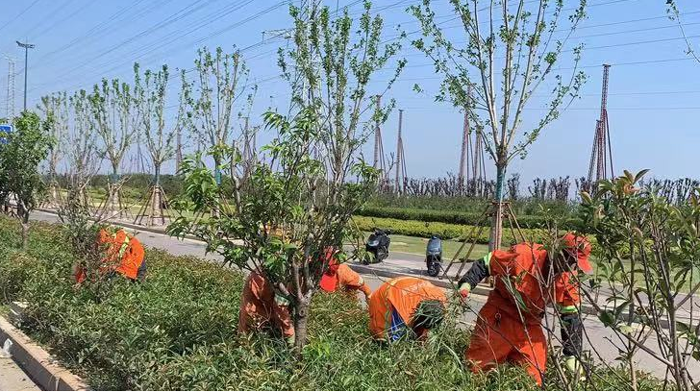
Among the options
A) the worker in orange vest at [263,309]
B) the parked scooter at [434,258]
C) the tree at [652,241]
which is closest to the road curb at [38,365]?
the worker in orange vest at [263,309]

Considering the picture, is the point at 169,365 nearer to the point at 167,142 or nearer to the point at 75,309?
the point at 75,309

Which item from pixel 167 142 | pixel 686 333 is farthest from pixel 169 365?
pixel 167 142

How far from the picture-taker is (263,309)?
465 centimetres

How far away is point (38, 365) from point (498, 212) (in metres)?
7.58

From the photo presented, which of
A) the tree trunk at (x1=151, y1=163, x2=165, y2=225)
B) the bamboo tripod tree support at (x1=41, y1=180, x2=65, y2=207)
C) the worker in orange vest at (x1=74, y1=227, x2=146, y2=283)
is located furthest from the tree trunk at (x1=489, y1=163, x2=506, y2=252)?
the tree trunk at (x1=151, y1=163, x2=165, y2=225)

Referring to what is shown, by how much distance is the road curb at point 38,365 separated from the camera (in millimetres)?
4797

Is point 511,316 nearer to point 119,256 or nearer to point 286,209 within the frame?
point 286,209

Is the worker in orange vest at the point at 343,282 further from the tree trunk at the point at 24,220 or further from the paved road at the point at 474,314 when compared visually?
the tree trunk at the point at 24,220

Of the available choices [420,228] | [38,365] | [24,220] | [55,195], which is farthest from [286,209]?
[420,228]

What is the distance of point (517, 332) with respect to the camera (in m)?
4.29

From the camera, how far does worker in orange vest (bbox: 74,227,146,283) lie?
6.73 meters

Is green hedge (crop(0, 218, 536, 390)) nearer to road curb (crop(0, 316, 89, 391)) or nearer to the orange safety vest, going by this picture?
road curb (crop(0, 316, 89, 391))

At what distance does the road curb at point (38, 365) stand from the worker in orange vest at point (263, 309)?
1164 mm

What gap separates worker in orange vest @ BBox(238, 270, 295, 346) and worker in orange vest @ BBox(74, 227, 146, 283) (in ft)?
8.34
